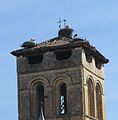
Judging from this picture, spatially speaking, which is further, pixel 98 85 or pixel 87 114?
pixel 98 85

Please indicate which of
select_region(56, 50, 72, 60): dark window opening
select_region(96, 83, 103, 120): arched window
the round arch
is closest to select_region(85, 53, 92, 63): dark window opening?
select_region(56, 50, 72, 60): dark window opening

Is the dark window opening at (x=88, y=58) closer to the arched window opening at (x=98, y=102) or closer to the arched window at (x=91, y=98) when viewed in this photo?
the arched window at (x=91, y=98)

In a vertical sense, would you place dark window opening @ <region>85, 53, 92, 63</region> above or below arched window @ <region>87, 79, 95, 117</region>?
above

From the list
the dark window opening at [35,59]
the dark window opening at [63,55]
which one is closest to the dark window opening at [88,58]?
the dark window opening at [63,55]

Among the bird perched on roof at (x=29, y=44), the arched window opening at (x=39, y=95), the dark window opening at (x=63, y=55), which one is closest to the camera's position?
the arched window opening at (x=39, y=95)

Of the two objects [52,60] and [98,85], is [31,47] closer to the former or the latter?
[52,60]

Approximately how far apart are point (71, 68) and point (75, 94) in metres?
2.14

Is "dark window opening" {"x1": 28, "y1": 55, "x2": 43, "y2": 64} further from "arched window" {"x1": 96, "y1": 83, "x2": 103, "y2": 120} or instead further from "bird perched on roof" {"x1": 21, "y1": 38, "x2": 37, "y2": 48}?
"arched window" {"x1": 96, "y1": 83, "x2": 103, "y2": 120}

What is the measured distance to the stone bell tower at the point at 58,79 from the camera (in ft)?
192

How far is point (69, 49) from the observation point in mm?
59312

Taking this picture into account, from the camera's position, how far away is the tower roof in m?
59.0

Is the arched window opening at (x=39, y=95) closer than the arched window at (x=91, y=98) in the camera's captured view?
Yes

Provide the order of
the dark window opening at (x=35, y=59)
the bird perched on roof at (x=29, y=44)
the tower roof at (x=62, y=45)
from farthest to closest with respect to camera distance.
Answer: the bird perched on roof at (x=29, y=44) < the dark window opening at (x=35, y=59) < the tower roof at (x=62, y=45)

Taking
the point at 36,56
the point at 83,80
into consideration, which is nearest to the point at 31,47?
the point at 36,56
